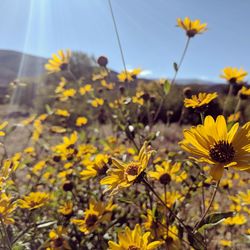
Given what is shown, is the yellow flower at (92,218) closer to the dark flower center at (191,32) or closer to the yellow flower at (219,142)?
the yellow flower at (219,142)

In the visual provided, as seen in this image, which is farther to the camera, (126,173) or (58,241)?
(58,241)

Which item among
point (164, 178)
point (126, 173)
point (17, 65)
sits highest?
point (126, 173)

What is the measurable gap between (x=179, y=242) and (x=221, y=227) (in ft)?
7.36

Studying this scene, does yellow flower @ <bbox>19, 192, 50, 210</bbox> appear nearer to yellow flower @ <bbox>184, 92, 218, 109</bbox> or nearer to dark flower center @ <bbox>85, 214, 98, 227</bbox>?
dark flower center @ <bbox>85, 214, 98, 227</bbox>

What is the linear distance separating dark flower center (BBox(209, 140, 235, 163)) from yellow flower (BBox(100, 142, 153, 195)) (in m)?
0.22

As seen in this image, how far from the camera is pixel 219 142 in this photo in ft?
4.18

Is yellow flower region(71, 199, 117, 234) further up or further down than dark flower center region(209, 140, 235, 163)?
further down

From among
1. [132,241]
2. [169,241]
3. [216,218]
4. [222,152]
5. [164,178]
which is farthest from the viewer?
[164,178]

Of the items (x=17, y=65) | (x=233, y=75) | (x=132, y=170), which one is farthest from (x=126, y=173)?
(x=17, y=65)

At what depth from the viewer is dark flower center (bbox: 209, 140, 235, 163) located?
46.4 inches

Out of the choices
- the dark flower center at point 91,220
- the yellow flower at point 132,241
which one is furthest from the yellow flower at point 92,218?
the yellow flower at point 132,241

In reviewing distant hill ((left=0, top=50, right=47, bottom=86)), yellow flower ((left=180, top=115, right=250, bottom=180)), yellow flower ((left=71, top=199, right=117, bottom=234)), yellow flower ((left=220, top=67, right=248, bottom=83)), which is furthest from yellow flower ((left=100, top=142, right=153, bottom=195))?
distant hill ((left=0, top=50, right=47, bottom=86))

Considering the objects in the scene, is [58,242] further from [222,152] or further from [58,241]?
[222,152]

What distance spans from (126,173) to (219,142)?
36 cm
